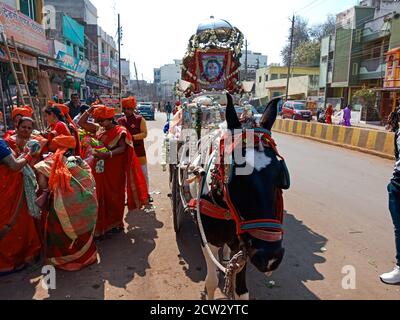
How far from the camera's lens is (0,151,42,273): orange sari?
344 cm

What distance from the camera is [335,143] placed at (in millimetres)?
13125

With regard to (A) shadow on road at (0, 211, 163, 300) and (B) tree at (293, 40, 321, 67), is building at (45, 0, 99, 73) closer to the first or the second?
(A) shadow on road at (0, 211, 163, 300)

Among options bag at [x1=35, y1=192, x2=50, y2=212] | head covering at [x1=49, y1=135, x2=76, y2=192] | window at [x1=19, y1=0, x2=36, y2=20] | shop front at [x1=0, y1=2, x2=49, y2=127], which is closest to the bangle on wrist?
head covering at [x1=49, y1=135, x2=76, y2=192]

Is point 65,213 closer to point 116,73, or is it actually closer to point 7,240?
point 7,240

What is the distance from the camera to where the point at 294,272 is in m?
3.62

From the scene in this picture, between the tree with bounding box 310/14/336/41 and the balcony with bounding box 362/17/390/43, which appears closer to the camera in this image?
the balcony with bounding box 362/17/390/43

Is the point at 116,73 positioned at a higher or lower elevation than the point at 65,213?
higher

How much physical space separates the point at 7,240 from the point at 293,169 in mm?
6840

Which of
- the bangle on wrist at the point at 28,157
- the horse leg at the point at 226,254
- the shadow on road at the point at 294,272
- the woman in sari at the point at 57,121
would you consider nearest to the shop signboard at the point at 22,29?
the woman in sari at the point at 57,121

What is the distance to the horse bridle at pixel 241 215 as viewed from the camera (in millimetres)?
2055

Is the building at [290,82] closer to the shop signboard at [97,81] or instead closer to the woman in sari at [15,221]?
the shop signboard at [97,81]

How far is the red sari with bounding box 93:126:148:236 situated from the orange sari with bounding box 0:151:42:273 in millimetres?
915

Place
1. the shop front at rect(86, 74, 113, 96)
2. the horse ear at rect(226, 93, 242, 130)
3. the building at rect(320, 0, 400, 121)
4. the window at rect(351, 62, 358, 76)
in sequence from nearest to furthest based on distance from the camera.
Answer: the horse ear at rect(226, 93, 242, 130), the shop front at rect(86, 74, 113, 96), the building at rect(320, 0, 400, 121), the window at rect(351, 62, 358, 76)
